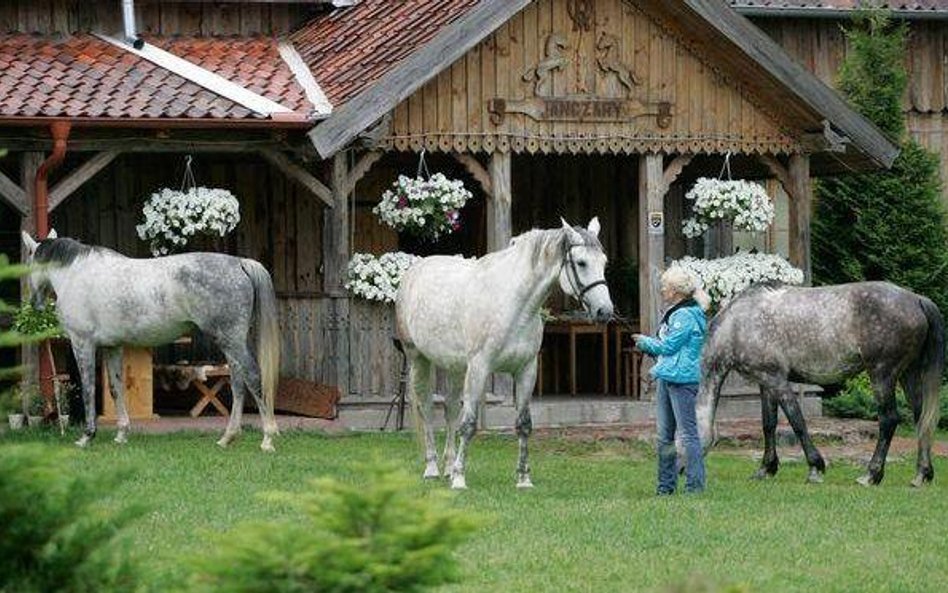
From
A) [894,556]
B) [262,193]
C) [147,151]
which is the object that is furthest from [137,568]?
[262,193]

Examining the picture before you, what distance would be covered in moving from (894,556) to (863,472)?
520 cm

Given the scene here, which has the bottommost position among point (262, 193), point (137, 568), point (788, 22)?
point (137, 568)

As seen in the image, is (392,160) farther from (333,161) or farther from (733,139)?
(733,139)

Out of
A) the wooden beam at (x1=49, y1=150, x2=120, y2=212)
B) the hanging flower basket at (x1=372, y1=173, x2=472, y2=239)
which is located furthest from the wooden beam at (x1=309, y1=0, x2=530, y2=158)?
the wooden beam at (x1=49, y1=150, x2=120, y2=212)

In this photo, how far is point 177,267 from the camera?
15.8m

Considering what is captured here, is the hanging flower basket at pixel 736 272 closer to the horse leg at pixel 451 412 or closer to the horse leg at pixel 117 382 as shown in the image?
the horse leg at pixel 451 412

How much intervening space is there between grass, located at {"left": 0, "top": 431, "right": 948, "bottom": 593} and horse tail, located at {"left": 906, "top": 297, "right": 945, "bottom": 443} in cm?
50

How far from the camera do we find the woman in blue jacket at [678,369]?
41.3 ft

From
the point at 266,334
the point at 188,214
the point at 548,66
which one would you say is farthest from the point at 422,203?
the point at 266,334

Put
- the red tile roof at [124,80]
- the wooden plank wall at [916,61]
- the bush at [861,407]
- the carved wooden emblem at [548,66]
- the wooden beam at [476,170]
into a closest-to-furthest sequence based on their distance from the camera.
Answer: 1. the red tile roof at [124,80]
2. the wooden beam at [476,170]
3. the carved wooden emblem at [548,66]
4. the bush at [861,407]
5. the wooden plank wall at [916,61]

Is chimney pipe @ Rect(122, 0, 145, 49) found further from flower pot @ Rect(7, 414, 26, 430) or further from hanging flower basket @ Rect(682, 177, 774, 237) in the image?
hanging flower basket @ Rect(682, 177, 774, 237)

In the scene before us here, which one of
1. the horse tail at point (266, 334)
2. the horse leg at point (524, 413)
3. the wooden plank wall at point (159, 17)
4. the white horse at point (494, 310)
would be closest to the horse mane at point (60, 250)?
the horse tail at point (266, 334)

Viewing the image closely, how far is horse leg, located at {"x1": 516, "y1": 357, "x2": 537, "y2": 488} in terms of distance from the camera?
Result: 13.0 meters

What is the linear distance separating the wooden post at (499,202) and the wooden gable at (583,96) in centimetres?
16
